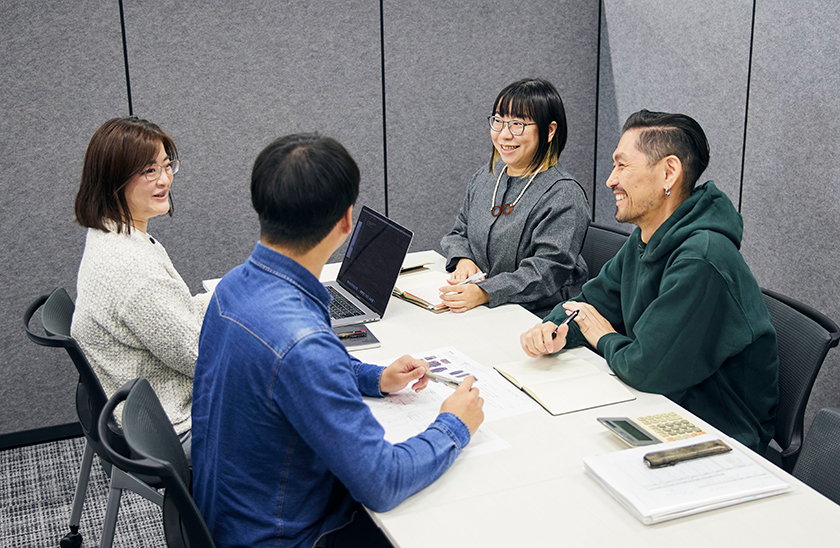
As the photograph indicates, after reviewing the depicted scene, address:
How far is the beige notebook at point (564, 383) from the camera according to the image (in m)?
1.41

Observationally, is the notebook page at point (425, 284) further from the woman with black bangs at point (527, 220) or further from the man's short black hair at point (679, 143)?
the man's short black hair at point (679, 143)

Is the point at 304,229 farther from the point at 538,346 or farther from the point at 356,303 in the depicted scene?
the point at 356,303

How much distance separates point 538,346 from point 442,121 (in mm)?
1840

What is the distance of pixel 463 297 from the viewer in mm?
2002

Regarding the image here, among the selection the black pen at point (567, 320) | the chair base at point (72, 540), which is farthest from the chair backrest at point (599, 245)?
the chair base at point (72, 540)

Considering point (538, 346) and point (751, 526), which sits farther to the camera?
point (538, 346)

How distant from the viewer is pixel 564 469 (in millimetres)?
1171

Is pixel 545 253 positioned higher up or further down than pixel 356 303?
higher up

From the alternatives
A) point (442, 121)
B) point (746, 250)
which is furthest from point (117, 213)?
point (746, 250)

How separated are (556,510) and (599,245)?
4.95 ft

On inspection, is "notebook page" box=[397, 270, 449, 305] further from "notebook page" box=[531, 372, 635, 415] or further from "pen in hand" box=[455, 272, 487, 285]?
"notebook page" box=[531, 372, 635, 415]

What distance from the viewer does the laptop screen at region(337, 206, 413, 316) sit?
1957 millimetres

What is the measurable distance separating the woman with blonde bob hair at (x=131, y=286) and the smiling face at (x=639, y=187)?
42.8 inches

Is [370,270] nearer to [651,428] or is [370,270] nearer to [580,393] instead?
[580,393]
